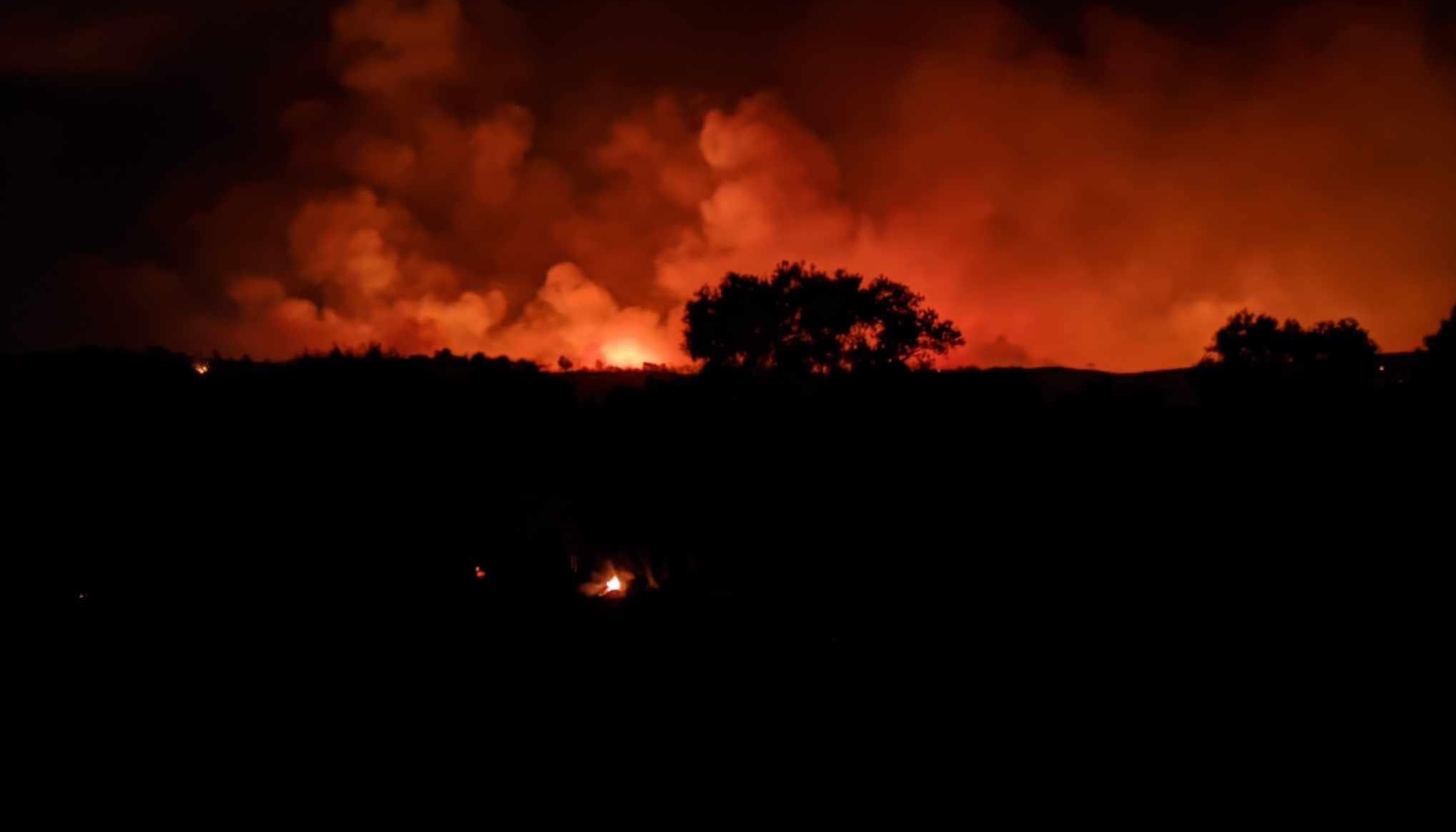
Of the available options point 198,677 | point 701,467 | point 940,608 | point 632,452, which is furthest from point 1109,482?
point 198,677

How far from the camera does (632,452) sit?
713 cm

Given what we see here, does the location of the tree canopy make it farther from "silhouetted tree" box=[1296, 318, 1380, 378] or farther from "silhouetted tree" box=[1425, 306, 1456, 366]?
"silhouetted tree" box=[1425, 306, 1456, 366]

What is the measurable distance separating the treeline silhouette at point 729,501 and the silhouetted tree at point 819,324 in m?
10.8

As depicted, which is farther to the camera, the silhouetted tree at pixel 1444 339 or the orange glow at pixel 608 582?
the silhouetted tree at pixel 1444 339

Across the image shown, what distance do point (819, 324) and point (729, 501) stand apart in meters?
11.8

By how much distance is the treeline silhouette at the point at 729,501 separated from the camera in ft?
20.0

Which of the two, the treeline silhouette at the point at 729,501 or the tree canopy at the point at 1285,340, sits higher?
the tree canopy at the point at 1285,340

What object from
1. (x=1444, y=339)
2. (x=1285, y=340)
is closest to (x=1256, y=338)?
(x=1285, y=340)

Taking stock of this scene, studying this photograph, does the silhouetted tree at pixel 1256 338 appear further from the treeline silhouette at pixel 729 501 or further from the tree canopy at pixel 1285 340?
the treeline silhouette at pixel 729 501

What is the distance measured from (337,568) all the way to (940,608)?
510 cm

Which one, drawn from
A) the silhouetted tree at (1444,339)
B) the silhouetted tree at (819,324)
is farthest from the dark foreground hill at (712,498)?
the silhouetted tree at (819,324)

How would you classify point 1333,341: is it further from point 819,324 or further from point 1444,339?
point 819,324

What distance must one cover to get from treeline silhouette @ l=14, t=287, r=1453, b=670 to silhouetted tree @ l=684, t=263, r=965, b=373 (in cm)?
1081

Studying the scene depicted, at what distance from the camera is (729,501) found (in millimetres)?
7043
